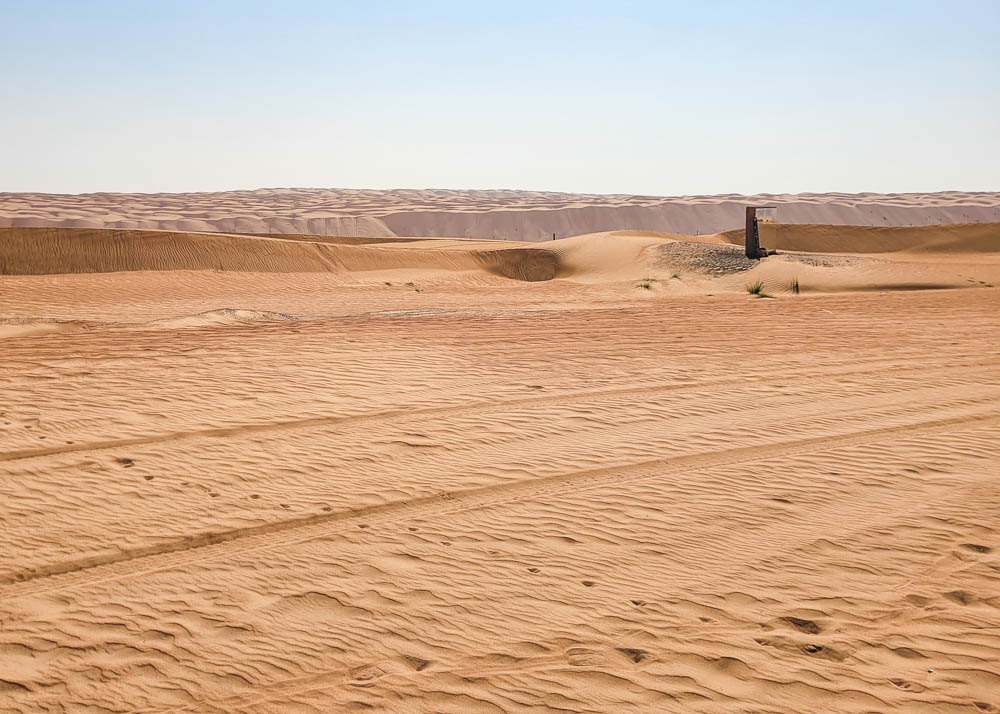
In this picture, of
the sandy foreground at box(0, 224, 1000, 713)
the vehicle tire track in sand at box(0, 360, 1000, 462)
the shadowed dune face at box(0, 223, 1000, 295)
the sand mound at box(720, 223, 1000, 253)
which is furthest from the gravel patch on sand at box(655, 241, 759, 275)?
the vehicle tire track in sand at box(0, 360, 1000, 462)

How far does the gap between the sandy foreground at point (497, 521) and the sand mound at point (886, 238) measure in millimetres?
23761

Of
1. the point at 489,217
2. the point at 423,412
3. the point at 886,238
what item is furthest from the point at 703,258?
the point at 489,217

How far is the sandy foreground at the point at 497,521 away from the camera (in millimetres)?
4105

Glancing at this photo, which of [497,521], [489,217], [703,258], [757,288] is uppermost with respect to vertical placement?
[489,217]

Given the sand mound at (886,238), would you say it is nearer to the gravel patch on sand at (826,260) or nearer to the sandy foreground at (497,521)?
the gravel patch on sand at (826,260)

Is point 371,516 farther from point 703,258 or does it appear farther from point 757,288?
point 703,258

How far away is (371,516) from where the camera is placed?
6164 millimetres

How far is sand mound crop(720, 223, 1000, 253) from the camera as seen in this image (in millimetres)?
35312

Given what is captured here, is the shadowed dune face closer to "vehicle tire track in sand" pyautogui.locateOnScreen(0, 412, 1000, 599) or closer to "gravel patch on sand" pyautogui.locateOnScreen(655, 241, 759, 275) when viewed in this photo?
"gravel patch on sand" pyautogui.locateOnScreen(655, 241, 759, 275)

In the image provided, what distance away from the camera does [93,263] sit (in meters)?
27.0

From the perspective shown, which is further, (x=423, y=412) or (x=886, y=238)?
(x=886, y=238)

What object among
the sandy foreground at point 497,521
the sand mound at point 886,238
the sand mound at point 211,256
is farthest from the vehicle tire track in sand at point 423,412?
the sand mound at point 886,238

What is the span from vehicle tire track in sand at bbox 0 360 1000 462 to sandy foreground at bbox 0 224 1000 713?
5 centimetres

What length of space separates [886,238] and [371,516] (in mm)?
35853
